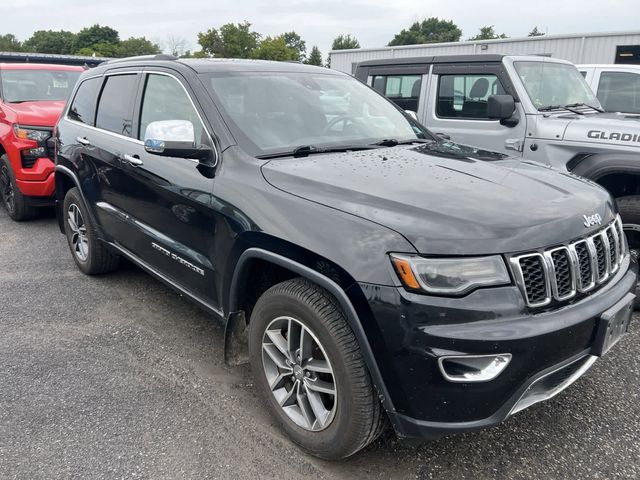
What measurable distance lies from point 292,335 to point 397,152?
125 centimetres

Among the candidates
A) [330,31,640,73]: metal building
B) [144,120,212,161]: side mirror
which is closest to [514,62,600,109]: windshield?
[144,120,212,161]: side mirror

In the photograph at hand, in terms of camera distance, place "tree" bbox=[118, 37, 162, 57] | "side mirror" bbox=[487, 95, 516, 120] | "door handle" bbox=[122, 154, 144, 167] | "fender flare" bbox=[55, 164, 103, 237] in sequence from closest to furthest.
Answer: "door handle" bbox=[122, 154, 144, 167] → "fender flare" bbox=[55, 164, 103, 237] → "side mirror" bbox=[487, 95, 516, 120] → "tree" bbox=[118, 37, 162, 57]

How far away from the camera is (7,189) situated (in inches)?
266

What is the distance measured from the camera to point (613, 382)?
10.3 feet

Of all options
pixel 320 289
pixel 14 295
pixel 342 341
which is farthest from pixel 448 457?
pixel 14 295

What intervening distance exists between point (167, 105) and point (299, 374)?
1.92 meters

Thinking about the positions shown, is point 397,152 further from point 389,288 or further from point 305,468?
point 305,468

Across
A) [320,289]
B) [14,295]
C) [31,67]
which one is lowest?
[14,295]

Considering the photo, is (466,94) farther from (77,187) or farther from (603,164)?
(77,187)

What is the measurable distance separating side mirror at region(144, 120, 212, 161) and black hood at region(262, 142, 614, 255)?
446mm

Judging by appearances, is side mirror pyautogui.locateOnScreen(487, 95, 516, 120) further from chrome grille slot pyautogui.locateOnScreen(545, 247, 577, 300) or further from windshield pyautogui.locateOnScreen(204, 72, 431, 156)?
chrome grille slot pyautogui.locateOnScreen(545, 247, 577, 300)

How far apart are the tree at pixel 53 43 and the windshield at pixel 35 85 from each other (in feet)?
266

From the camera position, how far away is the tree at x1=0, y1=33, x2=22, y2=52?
87944 millimetres

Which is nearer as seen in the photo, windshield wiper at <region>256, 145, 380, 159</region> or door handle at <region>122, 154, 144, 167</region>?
windshield wiper at <region>256, 145, 380, 159</region>
